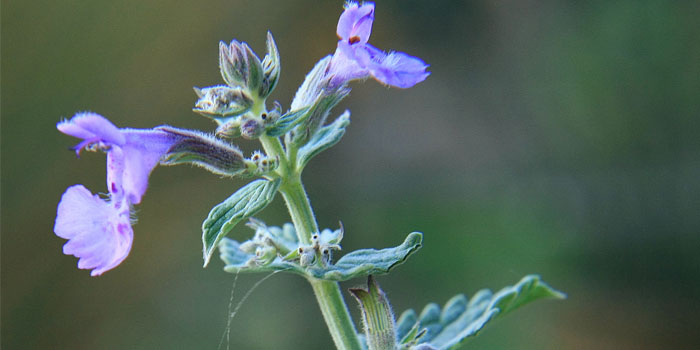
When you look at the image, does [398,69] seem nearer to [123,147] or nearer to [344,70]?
[344,70]

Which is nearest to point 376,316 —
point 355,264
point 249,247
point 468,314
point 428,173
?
point 355,264

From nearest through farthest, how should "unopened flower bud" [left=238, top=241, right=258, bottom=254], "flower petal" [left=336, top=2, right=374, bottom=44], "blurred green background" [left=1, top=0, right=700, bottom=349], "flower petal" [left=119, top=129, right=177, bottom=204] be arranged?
"flower petal" [left=119, top=129, right=177, bottom=204] → "flower petal" [left=336, top=2, right=374, bottom=44] → "unopened flower bud" [left=238, top=241, right=258, bottom=254] → "blurred green background" [left=1, top=0, right=700, bottom=349]

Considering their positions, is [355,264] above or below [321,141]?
below

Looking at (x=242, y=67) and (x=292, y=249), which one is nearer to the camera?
(x=242, y=67)

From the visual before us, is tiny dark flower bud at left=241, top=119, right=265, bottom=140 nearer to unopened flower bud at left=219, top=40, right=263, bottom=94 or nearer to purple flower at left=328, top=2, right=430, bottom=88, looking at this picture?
Answer: unopened flower bud at left=219, top=40, right=263, bottom=94

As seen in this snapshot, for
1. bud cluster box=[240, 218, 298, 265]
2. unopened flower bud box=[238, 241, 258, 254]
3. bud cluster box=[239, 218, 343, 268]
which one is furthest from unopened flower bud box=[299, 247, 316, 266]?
unopened flower bud box=[238, 241, 258, 254]

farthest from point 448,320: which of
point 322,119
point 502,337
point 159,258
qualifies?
point 159,258

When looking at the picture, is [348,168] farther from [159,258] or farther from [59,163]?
[59,163]
